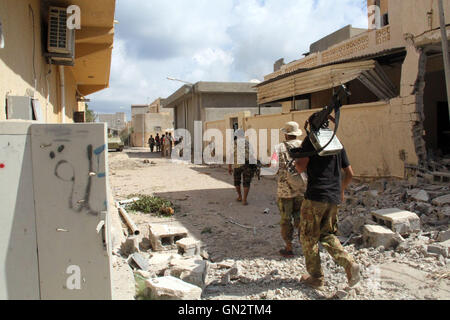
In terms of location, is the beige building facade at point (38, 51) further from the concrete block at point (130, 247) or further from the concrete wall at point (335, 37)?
the concrete wall at point (335, 37)

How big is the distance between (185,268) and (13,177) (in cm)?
186

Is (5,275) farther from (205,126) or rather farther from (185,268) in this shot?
(205,126)

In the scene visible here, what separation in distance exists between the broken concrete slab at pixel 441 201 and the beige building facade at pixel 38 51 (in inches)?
231

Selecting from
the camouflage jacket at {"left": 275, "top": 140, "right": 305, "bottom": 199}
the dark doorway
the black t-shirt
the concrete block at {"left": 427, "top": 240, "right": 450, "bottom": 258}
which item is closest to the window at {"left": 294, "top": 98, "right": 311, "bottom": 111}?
the dark doorway

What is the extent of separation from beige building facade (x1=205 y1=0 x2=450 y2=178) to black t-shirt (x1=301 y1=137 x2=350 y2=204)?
4703 millimetres

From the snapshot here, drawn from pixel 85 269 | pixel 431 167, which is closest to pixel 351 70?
pixel 431 167

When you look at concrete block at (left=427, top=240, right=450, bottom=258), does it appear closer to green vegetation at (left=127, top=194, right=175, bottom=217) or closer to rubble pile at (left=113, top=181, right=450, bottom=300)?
rubble pile at (left=113, top=181, right=450, bottom=300)

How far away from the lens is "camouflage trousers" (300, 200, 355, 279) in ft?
10.4

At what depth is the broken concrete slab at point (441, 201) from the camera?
5434mm

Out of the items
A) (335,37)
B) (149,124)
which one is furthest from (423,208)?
(149,124)

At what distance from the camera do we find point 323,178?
10.4 feet

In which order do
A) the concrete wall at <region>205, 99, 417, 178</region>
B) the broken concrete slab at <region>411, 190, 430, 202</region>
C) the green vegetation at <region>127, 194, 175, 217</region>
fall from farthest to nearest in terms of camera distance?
the concrete wall at <region>205, 99, 417, 178</region> → the green vegetation at <region>127, 194, 175, 217</region> → the broken concrete slab at <region>411, 190, 430, 202</region>

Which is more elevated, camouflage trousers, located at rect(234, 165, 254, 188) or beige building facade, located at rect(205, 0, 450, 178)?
beige building facade, located at rect(205, 0, 450, 178)

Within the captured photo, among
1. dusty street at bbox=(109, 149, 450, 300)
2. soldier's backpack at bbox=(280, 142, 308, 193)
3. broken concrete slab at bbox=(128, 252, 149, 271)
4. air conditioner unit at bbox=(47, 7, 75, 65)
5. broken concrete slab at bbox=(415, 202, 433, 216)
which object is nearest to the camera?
dusty street at bbox=(109, 149, 450, 300)
